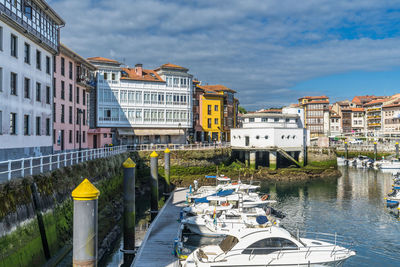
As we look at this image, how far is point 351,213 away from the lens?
3522cm

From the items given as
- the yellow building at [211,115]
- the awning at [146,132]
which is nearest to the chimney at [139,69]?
the awning at [146,132]

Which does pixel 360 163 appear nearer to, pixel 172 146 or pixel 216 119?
pixel 216 119

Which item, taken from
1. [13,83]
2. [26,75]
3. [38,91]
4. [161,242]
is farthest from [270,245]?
[38,91]

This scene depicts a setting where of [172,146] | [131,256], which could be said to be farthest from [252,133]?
[131,256]

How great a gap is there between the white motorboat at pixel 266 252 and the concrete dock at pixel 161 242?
238 cm

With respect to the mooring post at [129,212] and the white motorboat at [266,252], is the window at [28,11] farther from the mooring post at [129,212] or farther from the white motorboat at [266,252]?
the white motorboat at [266,252]

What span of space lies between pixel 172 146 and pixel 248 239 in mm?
44821

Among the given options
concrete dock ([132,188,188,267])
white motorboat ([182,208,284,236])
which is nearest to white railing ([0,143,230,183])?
concrete dock ([132,188,188,267])

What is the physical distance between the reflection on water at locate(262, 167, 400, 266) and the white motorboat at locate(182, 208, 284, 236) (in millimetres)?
5492

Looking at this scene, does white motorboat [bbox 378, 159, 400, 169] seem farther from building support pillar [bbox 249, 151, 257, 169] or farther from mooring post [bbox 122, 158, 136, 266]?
mooring post [bbox 122, 158, 136, 266]

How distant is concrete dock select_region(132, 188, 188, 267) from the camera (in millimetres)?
19234

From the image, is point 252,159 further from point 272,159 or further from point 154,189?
point 154,189

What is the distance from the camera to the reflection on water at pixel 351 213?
2478cm

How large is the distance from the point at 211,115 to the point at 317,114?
2335 inches
